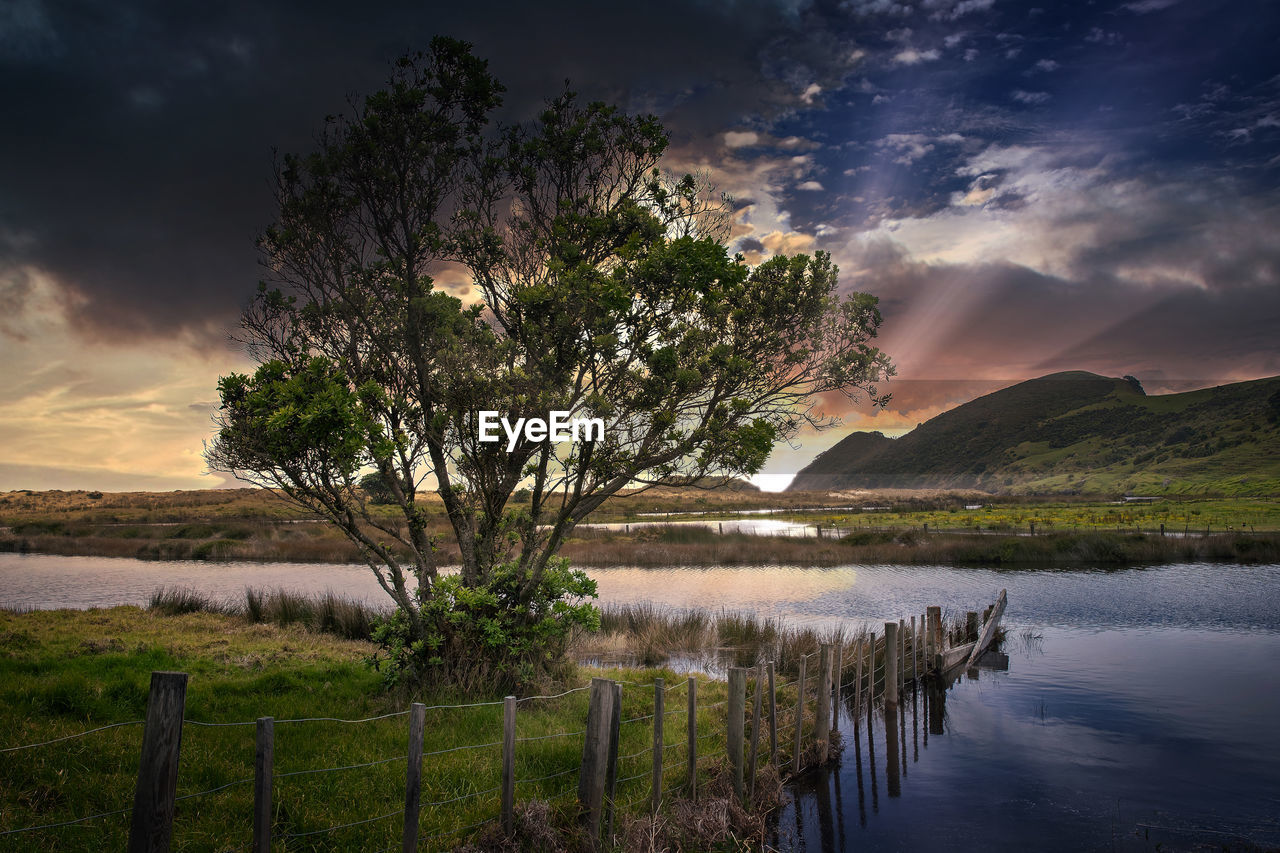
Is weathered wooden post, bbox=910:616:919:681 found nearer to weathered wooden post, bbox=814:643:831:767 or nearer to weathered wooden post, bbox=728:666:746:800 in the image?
weathered wooden post, bbox=814:643:831:767

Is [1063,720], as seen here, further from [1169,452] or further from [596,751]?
[1169,452]

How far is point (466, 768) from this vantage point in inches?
407

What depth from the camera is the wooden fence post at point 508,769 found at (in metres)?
7.85

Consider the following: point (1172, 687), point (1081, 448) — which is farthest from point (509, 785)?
point (1081, 448)

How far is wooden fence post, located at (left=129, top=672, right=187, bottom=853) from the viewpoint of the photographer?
18.4 ft

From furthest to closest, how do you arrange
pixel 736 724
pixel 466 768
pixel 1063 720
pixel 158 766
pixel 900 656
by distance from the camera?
pixel 900 656
pixel 1063 720
pixel 736 724
pixel 466 768
pixel 158 766

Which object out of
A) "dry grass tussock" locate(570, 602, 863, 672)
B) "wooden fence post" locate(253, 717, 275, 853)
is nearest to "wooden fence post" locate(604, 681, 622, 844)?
"wooden fence post" locate(253, 717, 275, 853)

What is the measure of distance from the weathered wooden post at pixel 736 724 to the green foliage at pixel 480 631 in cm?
356

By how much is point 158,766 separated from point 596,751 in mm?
4694

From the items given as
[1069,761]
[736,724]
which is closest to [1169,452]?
[1069,761]

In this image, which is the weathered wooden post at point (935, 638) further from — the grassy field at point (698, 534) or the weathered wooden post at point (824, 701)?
the grassy field at point (698, 534)

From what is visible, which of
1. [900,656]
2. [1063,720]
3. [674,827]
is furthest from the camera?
[900,656]

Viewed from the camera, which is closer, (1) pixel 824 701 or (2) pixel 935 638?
(1) pixel 824 701

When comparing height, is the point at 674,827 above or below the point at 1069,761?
above
